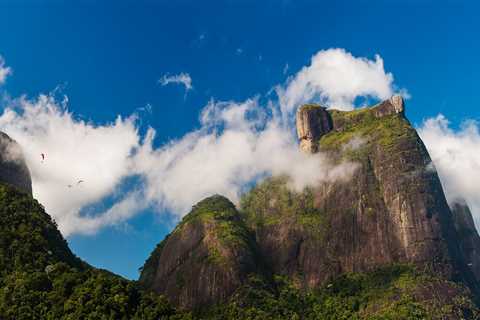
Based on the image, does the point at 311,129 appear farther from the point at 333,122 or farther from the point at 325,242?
the point at 325,242

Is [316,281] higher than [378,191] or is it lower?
lower

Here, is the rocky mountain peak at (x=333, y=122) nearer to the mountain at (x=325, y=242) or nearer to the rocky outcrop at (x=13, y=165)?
the mountain at (x=325, y=242)

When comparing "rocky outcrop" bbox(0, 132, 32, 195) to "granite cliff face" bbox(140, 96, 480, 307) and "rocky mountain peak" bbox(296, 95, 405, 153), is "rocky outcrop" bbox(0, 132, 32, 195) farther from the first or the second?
"rocky mountain peak" bbox(296, 95, 405, 153)

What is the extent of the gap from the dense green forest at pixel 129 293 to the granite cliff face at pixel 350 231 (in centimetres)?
552

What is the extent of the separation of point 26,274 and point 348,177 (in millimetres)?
100294

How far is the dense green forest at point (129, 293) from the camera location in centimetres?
9044

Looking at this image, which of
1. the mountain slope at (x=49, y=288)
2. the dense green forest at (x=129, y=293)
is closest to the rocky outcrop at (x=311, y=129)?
the dense green forest at (x=129, y=293)

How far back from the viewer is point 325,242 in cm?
16412

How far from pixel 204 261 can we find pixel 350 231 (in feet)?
133

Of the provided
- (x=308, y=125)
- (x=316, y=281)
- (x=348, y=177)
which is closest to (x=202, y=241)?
(x=316, y=281)

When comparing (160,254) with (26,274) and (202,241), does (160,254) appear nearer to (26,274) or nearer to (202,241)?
(202,241)

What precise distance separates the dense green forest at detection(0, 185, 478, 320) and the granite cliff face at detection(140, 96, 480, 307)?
5520mm

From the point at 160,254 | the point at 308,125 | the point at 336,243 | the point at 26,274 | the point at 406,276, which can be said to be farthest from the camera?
the point at 308,125

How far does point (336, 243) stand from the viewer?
162m
